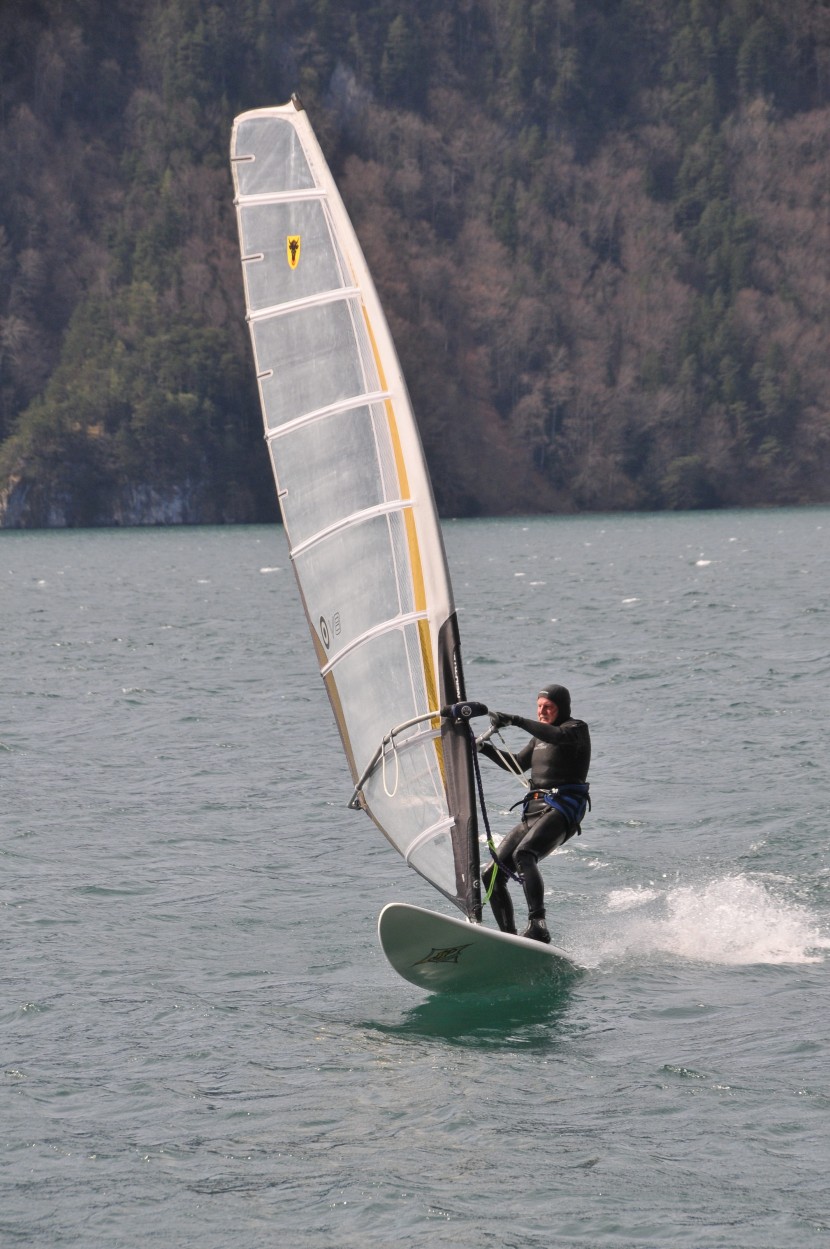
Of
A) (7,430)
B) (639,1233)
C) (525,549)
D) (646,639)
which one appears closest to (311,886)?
(639,1233)

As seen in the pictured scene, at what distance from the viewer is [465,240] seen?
147 meters

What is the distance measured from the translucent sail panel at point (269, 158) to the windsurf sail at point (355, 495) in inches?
0.5

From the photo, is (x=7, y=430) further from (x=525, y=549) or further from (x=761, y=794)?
(x=761, y=794)

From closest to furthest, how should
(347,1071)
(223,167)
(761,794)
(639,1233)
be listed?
(639,1233)
(347,1071)
(761,794)
(223,167)

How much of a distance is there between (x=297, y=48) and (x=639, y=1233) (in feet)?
510

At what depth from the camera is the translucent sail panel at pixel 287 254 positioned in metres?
12.4

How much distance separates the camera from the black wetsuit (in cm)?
1243

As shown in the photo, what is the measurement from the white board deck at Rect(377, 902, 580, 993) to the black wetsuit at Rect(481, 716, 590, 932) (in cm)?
26

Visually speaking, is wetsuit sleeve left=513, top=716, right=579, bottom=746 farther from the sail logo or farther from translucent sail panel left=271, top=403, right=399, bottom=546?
translucent sail panel left=271, top=403, right=399, bottom=546

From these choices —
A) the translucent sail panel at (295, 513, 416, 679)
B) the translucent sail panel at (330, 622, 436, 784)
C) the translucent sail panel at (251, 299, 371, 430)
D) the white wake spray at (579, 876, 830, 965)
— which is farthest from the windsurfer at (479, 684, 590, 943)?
the translucent sail panel at (251, 299, 371, 430)

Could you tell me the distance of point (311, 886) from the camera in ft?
55.4

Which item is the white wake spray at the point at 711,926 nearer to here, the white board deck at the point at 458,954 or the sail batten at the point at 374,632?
the white board deck at the point at 458,954

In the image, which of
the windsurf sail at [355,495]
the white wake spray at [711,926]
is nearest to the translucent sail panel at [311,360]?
the windsurf sail at [355,495]

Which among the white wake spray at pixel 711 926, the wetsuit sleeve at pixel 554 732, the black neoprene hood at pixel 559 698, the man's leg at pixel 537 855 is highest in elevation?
the black neoprene hood at pixel 559 698
